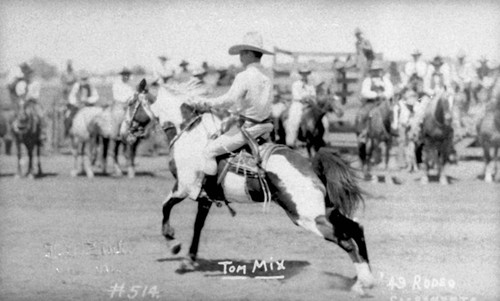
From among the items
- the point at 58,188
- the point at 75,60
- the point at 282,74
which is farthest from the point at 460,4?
the point at 58,188

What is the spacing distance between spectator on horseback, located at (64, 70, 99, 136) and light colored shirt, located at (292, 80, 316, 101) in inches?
93.5

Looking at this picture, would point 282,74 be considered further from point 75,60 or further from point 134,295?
point 134,295

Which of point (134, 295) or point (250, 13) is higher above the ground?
point (250, 13)

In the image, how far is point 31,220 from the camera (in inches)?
380

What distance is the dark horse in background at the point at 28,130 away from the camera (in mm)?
10875

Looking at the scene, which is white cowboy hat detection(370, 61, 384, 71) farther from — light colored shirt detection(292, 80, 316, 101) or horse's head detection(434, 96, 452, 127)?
horse's head detection(434, 96, 452, 127)

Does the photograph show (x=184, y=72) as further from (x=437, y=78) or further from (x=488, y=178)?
(x=488, y=178)

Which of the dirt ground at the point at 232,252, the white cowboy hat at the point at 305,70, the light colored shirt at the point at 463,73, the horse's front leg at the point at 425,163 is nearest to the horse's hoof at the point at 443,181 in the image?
the horse's front leg at the point at 425,163

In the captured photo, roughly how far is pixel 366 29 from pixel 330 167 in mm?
1889

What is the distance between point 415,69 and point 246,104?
250 cm

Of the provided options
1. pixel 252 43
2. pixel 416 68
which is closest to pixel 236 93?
pixel 252 43

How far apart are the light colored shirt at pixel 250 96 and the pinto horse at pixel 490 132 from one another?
9.19 ft

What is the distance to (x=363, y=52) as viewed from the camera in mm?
9703

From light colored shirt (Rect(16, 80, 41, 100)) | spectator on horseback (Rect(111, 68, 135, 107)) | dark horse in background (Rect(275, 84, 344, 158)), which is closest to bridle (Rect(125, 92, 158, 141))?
spectator on horseback (Rect(111, 68, 135, 107))
